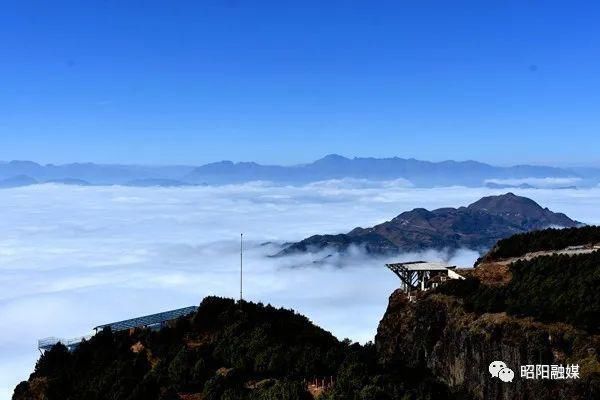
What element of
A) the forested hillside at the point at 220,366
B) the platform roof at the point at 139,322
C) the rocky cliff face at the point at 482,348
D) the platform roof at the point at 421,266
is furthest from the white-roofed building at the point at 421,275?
the platform roof at the point at 139,322

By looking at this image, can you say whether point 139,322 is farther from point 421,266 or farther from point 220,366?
point 421,266

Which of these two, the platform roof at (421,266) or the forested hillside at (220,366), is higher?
the platform roof at (421,266)

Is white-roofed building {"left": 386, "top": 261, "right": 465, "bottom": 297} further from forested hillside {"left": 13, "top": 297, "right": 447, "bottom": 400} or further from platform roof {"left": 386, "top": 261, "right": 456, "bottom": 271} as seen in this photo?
forested hillside {"left": 13, "top": 297, "right": 447, "bottom": 400}

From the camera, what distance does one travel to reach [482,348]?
34.2 m

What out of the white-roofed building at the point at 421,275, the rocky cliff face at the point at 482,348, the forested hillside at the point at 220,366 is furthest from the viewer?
the white-roofed building at the point at 421,275

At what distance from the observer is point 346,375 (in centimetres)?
2791

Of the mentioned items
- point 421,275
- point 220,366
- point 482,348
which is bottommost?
point 220,366

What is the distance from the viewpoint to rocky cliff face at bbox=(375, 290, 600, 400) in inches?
1126

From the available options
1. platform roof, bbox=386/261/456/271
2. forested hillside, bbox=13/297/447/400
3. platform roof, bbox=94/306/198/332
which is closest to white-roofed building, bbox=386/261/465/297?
platform roof, bbox=386/261/456/271

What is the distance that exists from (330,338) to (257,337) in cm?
642

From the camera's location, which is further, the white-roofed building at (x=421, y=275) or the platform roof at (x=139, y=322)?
the white-roofed building at (x=421, y=275)

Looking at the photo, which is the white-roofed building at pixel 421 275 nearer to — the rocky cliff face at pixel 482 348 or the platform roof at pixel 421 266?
the platform roof at pixel 421 266

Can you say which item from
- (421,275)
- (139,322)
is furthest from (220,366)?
(421,275)

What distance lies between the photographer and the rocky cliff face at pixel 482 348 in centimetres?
2859
